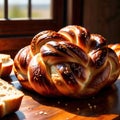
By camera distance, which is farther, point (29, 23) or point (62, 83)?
point (29, 23)

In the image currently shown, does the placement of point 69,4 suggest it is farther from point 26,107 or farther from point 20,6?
point 26,107

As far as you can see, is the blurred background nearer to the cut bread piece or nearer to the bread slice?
the cut bread piece

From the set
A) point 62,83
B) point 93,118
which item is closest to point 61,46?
point 62,83

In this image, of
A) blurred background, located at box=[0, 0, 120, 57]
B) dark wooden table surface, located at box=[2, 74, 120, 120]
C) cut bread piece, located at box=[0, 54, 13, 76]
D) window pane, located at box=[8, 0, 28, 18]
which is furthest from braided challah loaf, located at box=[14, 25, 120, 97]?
window pane, located at box=[8, 0, 28, 18]

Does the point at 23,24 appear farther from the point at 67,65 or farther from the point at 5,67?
the point at 67,65

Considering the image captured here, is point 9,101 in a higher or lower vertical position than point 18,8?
lower

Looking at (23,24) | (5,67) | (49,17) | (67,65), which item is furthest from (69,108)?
(49,17)
